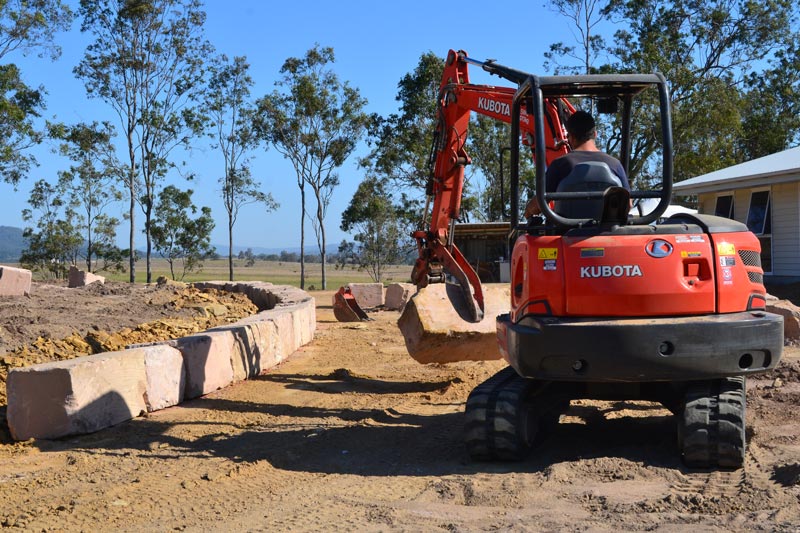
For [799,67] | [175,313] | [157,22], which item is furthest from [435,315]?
[799,67]

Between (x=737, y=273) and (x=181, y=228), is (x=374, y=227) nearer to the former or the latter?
(x=181, y=228)

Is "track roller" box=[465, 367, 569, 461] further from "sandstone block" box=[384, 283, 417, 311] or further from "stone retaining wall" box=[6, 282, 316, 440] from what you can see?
"sandstone block" box=[384, 283, 417, 311]

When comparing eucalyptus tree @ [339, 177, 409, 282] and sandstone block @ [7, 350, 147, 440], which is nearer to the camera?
sandstone block @ [7, 350, 147, 440]

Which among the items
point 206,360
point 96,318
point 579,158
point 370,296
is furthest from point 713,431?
point 370,296

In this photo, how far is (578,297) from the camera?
5.41 meters

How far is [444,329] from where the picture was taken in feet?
27.8

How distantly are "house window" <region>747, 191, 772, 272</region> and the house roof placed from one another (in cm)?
59

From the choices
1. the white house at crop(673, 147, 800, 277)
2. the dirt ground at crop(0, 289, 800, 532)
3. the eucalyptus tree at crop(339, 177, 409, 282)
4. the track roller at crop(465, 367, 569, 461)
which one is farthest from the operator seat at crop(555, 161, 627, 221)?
the eucalyptus tree at crop(339, 177, 409, 282)

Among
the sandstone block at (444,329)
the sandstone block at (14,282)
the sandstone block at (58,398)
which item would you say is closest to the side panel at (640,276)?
the sandstone block at (444,329)

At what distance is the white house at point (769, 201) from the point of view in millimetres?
19219

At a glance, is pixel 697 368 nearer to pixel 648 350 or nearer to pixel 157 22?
pixel 648 350

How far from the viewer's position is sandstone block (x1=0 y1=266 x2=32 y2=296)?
16.0m

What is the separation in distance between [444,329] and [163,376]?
2.81m

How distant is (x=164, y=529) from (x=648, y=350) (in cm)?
313
